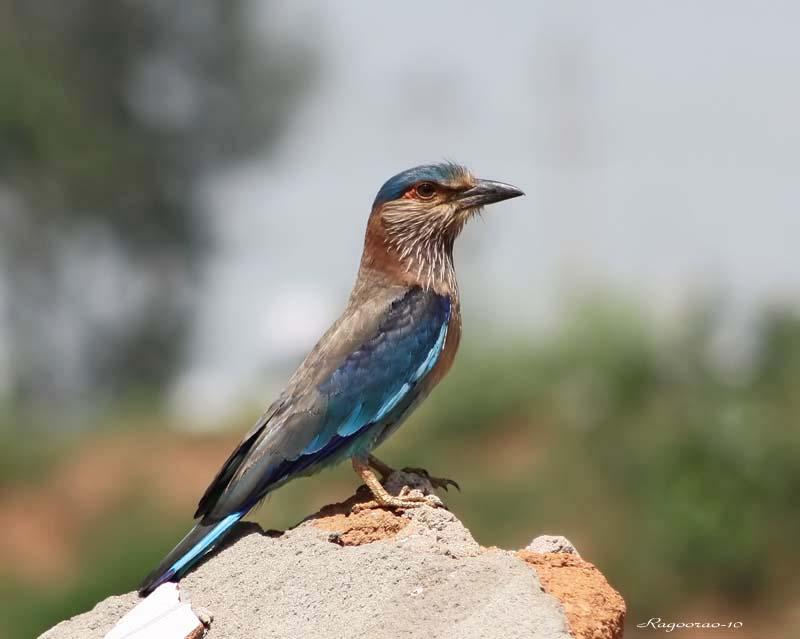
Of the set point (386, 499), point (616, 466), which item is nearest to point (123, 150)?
point (616, 466)

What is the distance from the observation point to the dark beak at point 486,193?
664 cm

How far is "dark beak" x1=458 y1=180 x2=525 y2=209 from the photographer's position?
21.8 feet

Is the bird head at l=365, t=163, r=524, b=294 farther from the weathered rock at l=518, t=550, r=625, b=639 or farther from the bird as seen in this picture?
the weathered rock at l=518, t=550, r=625, b=639

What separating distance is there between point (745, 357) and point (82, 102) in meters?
12.4

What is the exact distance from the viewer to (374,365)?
596 centimetres

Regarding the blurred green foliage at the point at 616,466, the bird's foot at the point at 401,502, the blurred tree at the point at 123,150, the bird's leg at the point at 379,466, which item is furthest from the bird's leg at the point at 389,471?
the blurred tree at the point at 123,150

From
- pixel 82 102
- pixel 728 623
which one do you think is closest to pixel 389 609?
pixel 728 623

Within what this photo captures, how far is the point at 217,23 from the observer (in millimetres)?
24094

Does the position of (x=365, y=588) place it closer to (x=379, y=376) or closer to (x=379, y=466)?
(x=379, y=466)

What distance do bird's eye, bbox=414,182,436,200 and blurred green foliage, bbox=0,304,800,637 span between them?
20.9 feet

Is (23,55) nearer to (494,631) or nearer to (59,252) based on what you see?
(59,252)

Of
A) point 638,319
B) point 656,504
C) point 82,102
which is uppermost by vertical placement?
point 82,102

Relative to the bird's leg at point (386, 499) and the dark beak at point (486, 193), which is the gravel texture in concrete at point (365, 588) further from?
the dark beak at point (486, 193)

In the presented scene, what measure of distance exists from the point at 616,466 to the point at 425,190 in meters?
7.31
